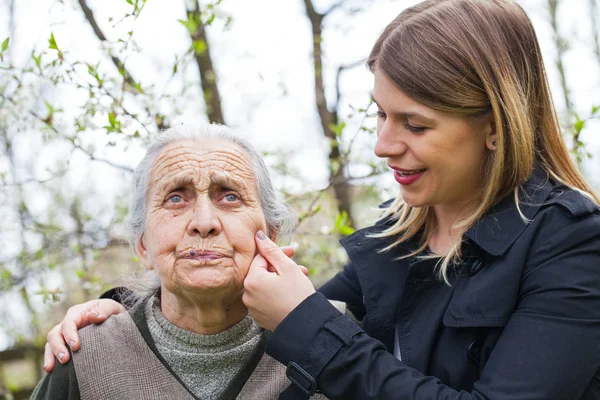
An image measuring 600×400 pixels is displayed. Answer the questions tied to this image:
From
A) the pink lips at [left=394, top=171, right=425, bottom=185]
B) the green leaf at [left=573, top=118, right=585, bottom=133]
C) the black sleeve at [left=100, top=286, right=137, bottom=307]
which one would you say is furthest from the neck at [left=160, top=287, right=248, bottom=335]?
the green leaf at [left=573, top=118, right=585, bottom=133]

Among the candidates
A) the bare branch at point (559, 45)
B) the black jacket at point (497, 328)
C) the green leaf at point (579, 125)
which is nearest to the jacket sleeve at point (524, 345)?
the black jacket at point (497, 328)

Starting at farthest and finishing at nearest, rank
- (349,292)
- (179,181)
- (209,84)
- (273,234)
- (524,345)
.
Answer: (209,84) < (349,292) < (273,234) < (179,181) < (524,345)

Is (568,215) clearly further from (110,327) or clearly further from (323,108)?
(323,108)

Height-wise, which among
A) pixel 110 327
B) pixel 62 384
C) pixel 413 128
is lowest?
pixel 62 384

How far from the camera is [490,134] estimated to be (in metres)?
1.97

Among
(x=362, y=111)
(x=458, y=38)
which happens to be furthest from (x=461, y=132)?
(x=362, y=111)

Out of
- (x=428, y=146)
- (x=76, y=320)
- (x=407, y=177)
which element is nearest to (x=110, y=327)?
(x=76, y=320)

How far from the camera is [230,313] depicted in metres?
2.20

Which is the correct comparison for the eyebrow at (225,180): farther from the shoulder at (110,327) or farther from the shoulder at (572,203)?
the shoulder at (572,203)

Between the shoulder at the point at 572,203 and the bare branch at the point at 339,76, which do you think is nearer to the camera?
the shoulder at the point at 572,203

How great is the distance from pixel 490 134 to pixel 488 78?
18cm

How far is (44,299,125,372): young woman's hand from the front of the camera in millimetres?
2035

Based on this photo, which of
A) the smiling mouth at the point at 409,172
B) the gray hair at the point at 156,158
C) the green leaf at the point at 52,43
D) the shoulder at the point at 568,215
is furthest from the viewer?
the green leaf at the point at 52,43

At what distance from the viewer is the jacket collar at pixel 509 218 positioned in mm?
1875
